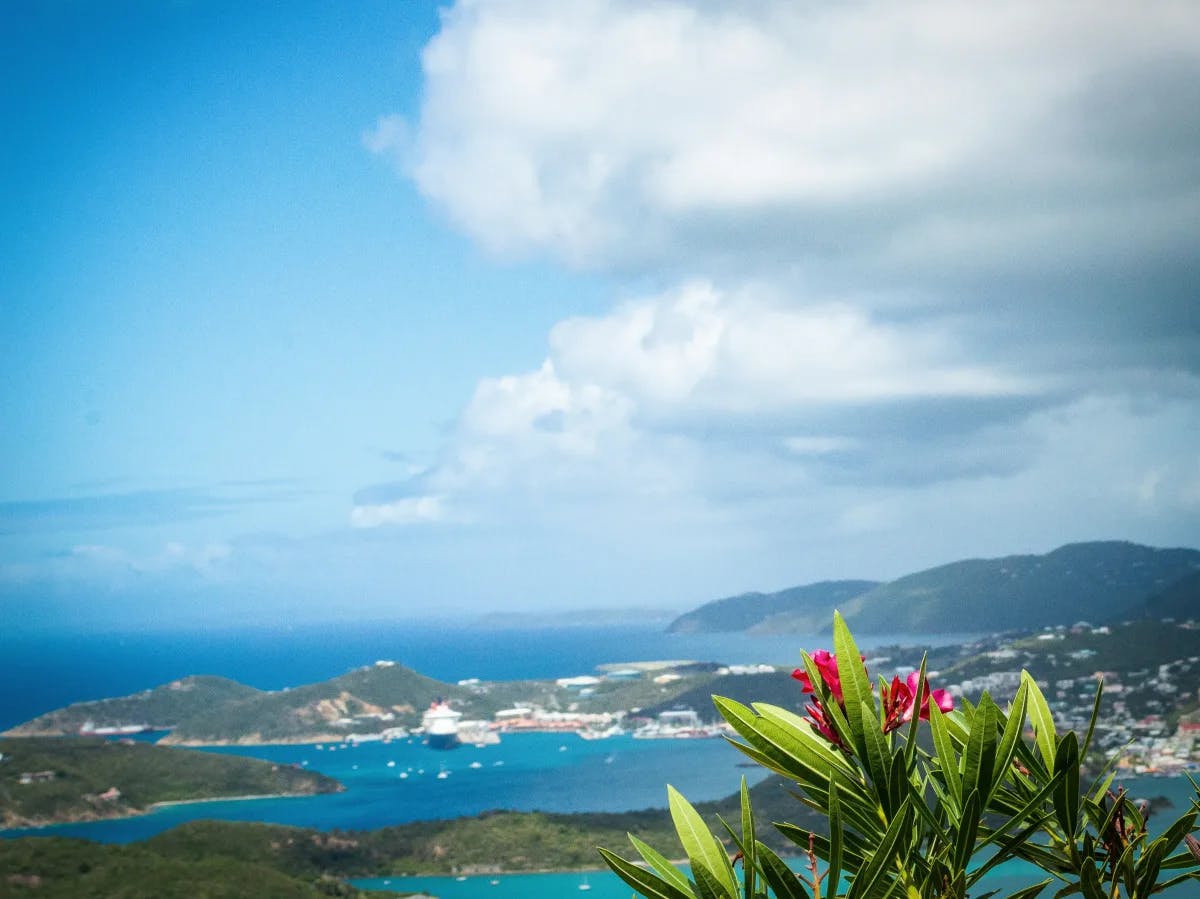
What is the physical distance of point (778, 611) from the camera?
326 ft

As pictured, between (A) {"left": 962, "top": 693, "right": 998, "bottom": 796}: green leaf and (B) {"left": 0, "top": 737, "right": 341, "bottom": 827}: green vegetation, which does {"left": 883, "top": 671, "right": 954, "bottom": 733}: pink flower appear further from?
(B) {"left": 0, "top": 737, "right": 341, "bottom": 827}: green vegetation

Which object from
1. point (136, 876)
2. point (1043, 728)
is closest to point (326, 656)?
point (136, 876)

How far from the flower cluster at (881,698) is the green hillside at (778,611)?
→ 8927 centimetres

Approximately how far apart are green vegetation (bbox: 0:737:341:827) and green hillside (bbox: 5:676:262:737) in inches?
518

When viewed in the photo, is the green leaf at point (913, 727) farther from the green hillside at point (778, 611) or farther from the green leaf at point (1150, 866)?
the green hillside at point (778, 611)

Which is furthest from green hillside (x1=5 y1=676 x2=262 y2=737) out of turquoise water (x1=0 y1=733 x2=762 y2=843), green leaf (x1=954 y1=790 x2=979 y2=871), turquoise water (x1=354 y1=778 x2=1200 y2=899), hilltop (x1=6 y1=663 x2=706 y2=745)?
green leaf (x1=954 y1=790 x2=979 y2=871)

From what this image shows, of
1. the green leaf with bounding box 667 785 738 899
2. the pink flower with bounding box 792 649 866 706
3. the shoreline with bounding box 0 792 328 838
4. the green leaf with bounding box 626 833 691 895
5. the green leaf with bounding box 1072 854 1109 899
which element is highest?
the pink flower with bounding box 792 649 866 706

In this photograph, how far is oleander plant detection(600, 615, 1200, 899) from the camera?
40.8 inches

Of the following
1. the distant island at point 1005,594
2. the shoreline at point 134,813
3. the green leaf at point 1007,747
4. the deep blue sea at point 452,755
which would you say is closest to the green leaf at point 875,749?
the green leaf at point 1007,747

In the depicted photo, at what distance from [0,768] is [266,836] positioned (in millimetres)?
15978

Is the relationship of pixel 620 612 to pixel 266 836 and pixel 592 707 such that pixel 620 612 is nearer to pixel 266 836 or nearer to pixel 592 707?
pixel 592 707

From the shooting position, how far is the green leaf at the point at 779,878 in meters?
1.06

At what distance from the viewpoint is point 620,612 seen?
147 m

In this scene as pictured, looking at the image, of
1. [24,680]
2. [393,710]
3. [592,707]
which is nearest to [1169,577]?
[592,707]
